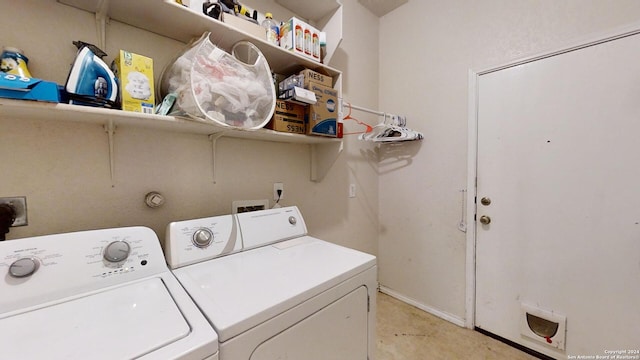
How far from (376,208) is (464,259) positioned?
0.84 metres

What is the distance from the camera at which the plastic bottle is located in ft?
4.37

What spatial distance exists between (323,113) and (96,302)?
4.11ft

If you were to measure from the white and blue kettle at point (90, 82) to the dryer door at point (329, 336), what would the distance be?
980mm

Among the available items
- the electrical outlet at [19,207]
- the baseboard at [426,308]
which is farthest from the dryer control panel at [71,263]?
the baseboard at [426,308]

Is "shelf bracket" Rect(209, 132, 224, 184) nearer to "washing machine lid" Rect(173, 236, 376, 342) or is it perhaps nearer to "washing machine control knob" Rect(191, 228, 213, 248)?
"washing machine control knob" Rect(191, 228, 213, 248)

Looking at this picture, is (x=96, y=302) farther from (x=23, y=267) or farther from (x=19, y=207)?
(x=19, y=207)

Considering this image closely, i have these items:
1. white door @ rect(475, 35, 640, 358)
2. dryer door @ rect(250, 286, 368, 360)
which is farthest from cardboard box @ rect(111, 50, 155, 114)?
white door @ rect(475, 35, 640, 358)

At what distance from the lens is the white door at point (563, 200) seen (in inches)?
50.9

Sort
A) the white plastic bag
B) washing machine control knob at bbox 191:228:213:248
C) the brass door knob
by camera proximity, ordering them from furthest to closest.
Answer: the brass door knob < washing machine control knob at bbox 191:228:213:248 < the white plastic bag

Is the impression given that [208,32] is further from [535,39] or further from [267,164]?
[535,39]

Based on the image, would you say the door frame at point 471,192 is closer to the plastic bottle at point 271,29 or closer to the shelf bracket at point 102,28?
the plastic bottle at point 271,29

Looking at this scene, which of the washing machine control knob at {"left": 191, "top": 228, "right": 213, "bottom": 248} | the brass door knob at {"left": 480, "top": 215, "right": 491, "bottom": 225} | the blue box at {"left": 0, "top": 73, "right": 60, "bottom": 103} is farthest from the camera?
the brass door knob at {"left": 480, "top": 215, "right": 491, "bottom": 225}

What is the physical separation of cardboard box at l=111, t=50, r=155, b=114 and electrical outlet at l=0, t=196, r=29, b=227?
50cm

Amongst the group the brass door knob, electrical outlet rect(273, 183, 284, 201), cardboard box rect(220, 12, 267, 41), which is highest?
cardboard box rect(220, 12, 267, 41)
